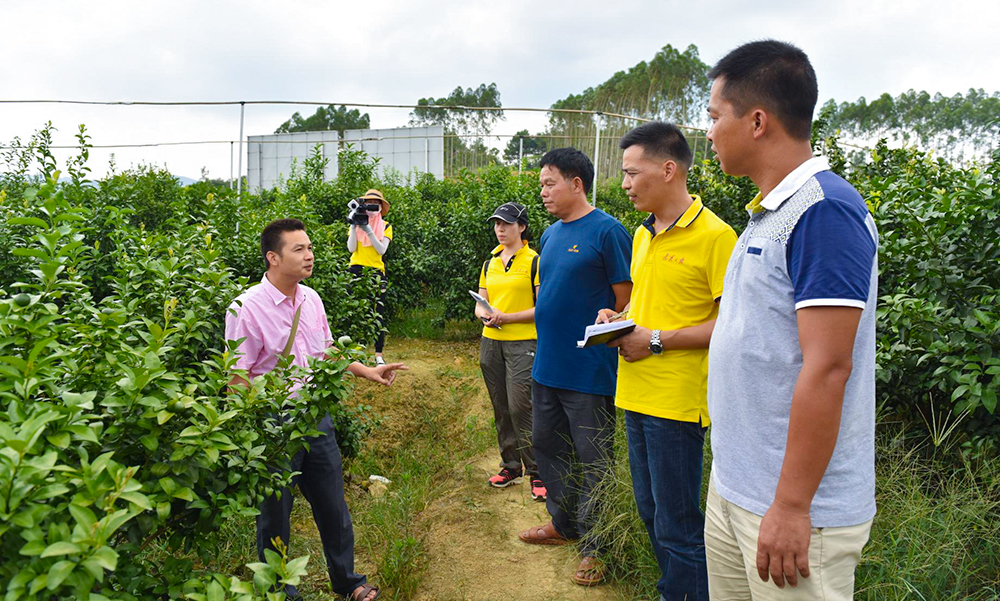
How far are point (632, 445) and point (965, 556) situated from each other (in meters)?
1.34

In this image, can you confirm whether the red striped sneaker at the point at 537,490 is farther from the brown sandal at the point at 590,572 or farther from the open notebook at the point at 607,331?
the open notebook at the point at 607,331

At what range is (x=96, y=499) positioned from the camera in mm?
1289

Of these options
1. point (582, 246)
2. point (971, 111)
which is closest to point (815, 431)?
point (582, 246)

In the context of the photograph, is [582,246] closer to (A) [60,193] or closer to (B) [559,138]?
(A) [60,193]

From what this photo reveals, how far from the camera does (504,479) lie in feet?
15.5

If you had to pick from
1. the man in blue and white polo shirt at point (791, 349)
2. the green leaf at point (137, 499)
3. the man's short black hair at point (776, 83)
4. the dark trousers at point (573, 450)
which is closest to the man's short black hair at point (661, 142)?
the man in blue and white polo shirt at point (791, 349)

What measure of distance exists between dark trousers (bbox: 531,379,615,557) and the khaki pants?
1566 mm

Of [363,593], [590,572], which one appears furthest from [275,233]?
[590,572]

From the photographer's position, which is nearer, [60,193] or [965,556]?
[60,193]

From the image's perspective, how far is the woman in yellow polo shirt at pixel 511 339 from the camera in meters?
4.36

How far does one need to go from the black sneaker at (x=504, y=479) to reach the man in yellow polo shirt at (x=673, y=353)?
2.03 metres

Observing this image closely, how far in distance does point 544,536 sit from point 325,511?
4.28 ft

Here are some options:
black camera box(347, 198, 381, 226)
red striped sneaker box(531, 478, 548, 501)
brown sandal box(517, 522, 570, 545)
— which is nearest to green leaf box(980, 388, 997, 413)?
brown sandal box(517, 522, 570, 545)

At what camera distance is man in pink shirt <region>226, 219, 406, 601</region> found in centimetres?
301
